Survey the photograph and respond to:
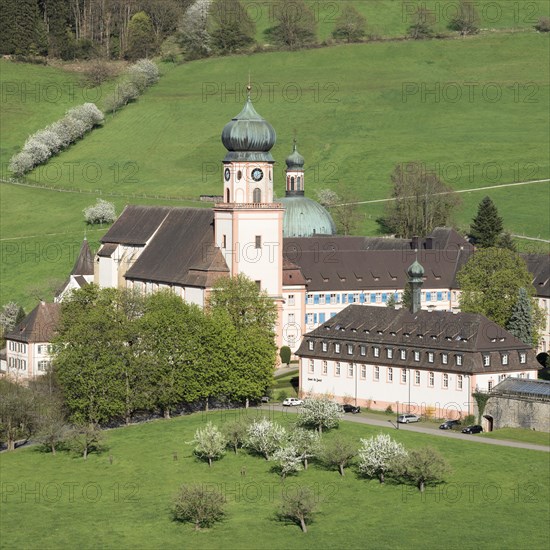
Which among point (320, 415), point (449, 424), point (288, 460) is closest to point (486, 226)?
point (449, 424)

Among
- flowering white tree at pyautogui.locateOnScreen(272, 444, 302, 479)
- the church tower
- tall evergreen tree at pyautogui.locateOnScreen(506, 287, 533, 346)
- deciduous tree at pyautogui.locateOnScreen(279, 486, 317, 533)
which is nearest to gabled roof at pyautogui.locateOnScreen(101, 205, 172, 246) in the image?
the church tower

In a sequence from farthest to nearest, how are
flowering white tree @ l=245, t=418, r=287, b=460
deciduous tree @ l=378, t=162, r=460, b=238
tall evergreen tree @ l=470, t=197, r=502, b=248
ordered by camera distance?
deciduous tree @ l=378, t=162, r=460, b=238
tall evergreen tree @ l=470, t=197, r=502, b=248
flowering white tree @ l=245, t=418, r=287, b=460

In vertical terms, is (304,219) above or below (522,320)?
above

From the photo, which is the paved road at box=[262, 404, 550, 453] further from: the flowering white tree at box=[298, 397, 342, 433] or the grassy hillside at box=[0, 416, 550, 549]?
A: the flowering white tree at box=[298, 397, 342, 433]

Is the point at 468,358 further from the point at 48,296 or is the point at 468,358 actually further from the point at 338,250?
the point at 48,296

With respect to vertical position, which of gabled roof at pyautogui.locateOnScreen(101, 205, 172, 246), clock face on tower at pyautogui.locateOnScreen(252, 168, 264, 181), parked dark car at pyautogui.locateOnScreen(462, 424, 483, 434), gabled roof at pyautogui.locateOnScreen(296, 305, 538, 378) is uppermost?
clock face on tower at pyautogui.locateOnScreen(252, 168, 264, 181)

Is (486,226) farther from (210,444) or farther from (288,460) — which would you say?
(288,460)
